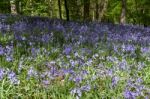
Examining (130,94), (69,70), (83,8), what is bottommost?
(83,8)

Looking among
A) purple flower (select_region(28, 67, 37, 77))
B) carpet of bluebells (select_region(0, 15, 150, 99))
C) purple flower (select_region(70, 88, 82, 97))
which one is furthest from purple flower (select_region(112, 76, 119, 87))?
purple flower (select_region(28, 67, 37, 77))

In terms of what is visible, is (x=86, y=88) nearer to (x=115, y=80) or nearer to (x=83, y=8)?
(x=115, y=80)

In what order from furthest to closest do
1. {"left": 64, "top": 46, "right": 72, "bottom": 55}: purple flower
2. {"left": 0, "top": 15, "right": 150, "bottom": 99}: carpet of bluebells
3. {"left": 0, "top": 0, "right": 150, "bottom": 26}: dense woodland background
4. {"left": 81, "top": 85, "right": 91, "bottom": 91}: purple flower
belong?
{"left": 0, "top": 0, "right": 150, "bottom": 26}: dense woodland background → {"left": 64, "top": 46, "right": 72, "bottom": 55}: purple flower → {"left": 81, "top": 85, "right": 91, "bottom": 91}: purple flower → {"left": 0, "top": 15, "right": 150, "bottom": 99}: carpet of bluebells

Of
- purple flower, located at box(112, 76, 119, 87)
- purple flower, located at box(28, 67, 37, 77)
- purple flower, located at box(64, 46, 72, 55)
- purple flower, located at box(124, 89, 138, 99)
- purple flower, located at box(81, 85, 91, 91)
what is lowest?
purple flower, located at box(124, 89, 138, 99)

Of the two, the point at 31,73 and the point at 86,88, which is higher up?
the point at 31,73

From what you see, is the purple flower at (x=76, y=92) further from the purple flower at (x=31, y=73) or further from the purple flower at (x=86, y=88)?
the purple flower at (x=31, y=73)

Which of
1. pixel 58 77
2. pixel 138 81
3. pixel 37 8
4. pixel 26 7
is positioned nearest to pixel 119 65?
pixel 138 81

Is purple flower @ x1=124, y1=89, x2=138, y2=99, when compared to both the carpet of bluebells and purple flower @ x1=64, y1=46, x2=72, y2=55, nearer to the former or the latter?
the carpet of bluebells

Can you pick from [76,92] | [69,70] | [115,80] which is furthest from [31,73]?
[115,80]

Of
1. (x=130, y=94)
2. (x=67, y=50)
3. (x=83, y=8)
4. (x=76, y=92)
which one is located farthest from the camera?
(x=83, y=8)

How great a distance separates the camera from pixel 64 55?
707 centimetres

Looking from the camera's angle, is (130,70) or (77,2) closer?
(130,70)

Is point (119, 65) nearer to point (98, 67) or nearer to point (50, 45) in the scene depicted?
point (98, 67)

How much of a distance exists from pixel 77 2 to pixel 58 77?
36025 mm
